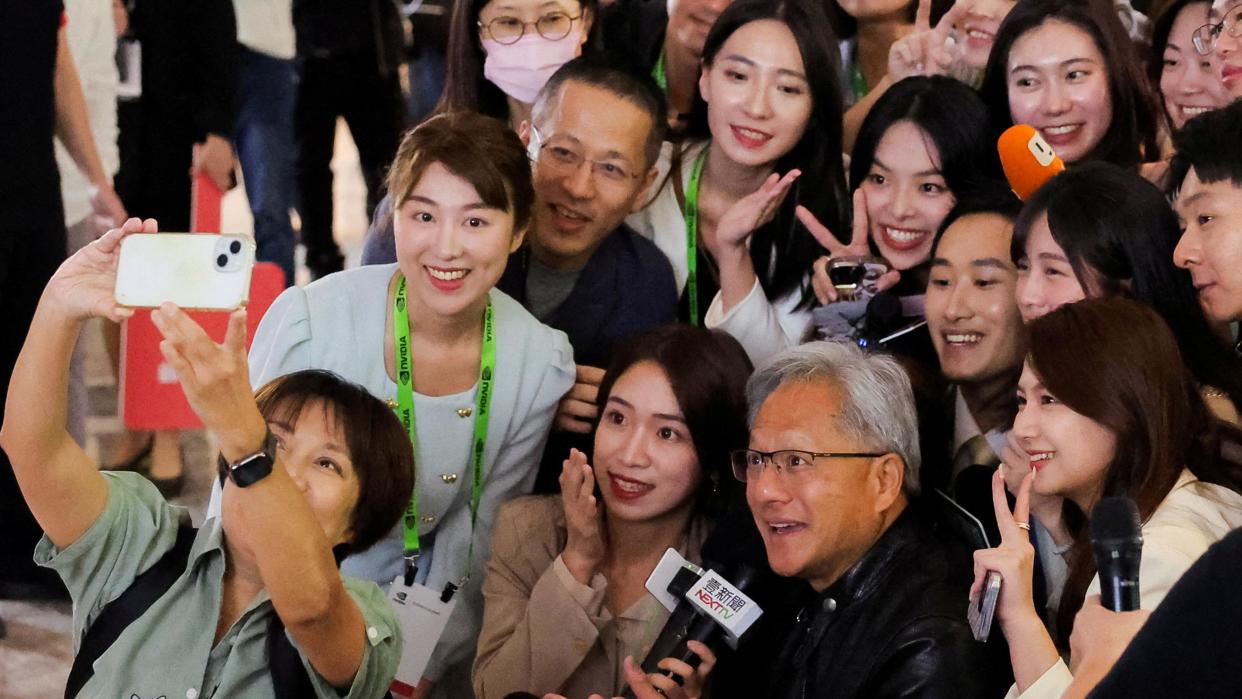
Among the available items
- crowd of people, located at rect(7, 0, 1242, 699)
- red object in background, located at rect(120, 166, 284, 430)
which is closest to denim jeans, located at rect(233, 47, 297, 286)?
red object in background, located at rect(120, 166, 284, 430)

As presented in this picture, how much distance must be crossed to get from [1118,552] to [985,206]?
1645 millimetres

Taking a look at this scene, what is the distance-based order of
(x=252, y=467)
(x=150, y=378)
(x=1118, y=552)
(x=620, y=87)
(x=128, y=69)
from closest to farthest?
(x=1118, y=552)
(x=252, y=467)
(x=620, y=87)
(x=150, y=378)
(x=128, y=69)

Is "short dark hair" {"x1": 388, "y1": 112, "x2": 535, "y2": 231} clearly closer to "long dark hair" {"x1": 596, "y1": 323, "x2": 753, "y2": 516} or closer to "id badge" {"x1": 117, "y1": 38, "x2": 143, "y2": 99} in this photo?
"long dark hair" {"x1": 596, "y1": 323, "x2": 753, "y2": 516}

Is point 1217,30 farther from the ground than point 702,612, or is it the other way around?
point 1217,30

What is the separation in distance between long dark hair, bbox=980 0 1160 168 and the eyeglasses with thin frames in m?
0.77

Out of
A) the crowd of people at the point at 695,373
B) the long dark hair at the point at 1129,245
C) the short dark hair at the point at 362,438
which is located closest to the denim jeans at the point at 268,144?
the crowd of people at the point at 695,373

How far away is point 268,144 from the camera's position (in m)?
5.27

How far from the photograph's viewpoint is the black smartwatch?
200 centimetres

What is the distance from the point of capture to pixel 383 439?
7.86 feet

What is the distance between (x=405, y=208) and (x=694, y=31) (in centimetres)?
120

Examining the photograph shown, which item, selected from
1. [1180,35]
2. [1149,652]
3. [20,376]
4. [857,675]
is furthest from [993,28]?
[1149,652]

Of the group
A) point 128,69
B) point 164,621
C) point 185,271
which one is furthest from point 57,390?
point 128,69

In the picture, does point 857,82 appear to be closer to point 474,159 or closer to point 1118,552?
point 474,159

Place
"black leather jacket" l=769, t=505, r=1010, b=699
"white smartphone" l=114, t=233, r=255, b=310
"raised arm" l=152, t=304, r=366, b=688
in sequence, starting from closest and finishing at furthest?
"raised arm" l=152, t=304, r=366, b=688, "white smartphone" l=114, t=233, r=255, b=310, "black leather jacket" l=769, t=505, r=1010, b=699
